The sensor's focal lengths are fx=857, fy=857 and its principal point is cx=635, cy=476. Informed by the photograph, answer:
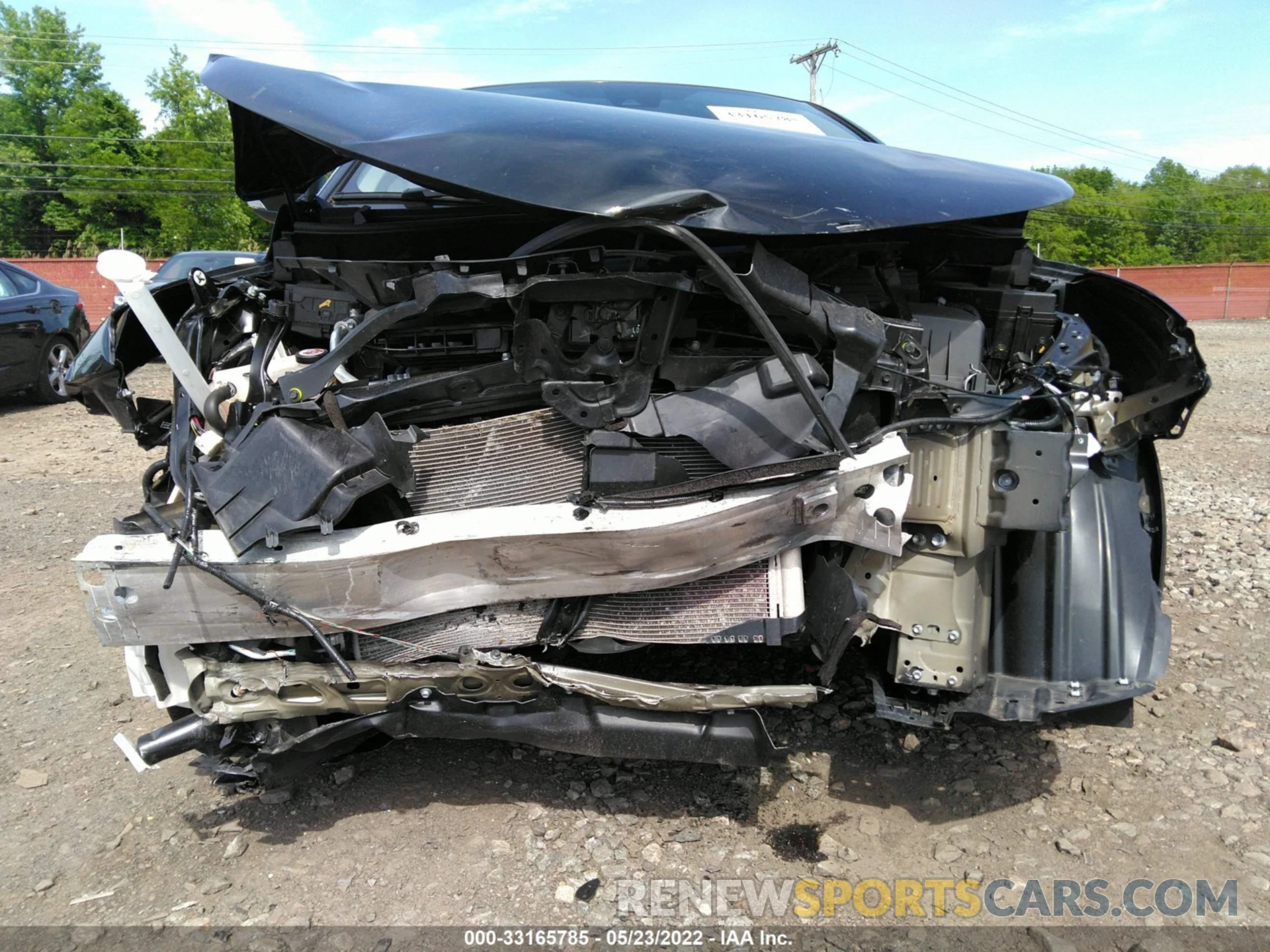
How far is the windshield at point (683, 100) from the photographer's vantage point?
3125 mm

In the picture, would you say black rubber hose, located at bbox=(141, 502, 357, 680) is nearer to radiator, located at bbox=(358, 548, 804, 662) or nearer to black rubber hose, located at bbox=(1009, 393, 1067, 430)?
radiator, located at bbox=(358, 548, 804, 662)

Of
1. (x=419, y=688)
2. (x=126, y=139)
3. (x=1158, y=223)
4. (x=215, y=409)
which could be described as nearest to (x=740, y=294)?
(x=419, y=688)

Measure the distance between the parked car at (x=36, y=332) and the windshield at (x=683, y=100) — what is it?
19.6 ft

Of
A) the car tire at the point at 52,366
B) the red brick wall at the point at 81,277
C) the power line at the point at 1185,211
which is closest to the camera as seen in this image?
the car tire at the point at 52,366

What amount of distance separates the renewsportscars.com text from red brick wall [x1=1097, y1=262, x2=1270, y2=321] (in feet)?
91.7

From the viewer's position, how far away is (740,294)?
1811mm

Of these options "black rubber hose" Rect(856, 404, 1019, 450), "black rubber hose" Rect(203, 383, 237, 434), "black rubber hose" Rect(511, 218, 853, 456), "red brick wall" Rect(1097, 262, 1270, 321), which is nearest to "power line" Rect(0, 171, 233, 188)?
"red brick wall" Rect(1097, 262, 1270, 321)

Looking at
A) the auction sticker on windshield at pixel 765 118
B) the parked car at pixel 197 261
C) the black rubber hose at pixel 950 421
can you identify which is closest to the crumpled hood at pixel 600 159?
the black rubber hose at pixel 950 421

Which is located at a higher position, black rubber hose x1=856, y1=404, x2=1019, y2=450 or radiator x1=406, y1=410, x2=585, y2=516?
black rubber hose x1=856, y1=404, x2=1019, y2=450

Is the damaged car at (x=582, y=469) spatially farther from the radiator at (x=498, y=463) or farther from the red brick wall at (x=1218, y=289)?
the red brick wall at (x=1218, y=289)

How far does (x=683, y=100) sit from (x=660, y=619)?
7.07 ft

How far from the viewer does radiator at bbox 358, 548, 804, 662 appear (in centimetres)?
201

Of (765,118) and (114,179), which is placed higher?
(114,179)

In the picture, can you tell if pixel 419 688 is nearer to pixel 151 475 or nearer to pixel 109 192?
pixel 151 475
